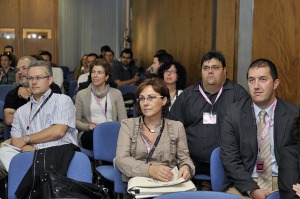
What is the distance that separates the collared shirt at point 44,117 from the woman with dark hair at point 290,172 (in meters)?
2.10

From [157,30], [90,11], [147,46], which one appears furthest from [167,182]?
[90,11]

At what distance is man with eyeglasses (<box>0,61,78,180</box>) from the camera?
4.16 m

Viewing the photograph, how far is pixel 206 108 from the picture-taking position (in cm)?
437

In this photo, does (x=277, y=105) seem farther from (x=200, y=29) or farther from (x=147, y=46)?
(x=147, y=46)

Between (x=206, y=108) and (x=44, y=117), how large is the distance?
149cm

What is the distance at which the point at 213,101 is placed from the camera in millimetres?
4375

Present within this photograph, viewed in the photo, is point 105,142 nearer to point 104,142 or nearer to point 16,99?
point 104,142

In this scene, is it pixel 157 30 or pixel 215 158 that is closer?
pixel 215 158

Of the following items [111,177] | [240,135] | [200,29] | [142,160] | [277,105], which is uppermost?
[200,29]

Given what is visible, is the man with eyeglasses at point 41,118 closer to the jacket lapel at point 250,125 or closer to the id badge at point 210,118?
the id badge at point 210,118

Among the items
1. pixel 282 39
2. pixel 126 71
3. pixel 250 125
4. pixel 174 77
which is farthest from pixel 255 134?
pixel 126 71

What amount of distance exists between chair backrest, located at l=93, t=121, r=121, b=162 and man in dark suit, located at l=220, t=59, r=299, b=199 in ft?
4.17

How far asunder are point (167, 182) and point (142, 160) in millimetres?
373

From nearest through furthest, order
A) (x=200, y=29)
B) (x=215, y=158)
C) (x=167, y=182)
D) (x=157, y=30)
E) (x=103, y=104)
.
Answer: (x=167, y=182)
(x=215, y=158)
(x=103, y=104)
(x=200, y=29)
(x=157, y=30)
